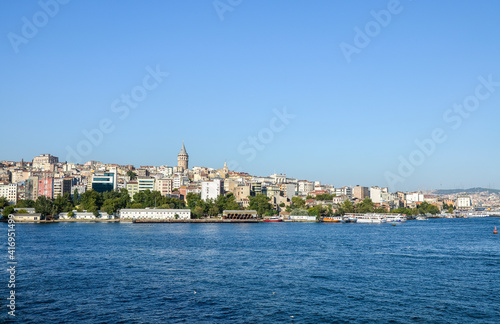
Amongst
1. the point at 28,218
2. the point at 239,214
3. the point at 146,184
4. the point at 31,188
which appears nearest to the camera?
the point at 28,218

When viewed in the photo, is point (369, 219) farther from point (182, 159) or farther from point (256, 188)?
point (182, 159)

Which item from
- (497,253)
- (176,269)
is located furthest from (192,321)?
(497,253)

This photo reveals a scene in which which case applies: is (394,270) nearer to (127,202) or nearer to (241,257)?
(241,257)

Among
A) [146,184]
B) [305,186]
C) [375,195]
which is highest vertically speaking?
[305,186]

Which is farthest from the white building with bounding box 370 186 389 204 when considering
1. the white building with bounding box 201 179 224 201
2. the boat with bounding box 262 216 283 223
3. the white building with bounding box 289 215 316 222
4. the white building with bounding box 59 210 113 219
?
the white building with bounding box 59 210 113 219

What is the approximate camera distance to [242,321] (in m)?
10.5

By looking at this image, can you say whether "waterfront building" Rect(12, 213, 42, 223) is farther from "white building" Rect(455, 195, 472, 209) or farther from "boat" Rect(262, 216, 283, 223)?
"white building" Rect(455, 195, 472, 209)

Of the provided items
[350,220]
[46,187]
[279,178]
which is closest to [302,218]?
[350,220]

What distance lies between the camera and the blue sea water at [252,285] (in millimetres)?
10969

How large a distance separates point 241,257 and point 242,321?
9.43 meters

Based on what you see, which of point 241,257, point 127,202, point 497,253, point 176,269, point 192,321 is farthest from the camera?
point 127,202

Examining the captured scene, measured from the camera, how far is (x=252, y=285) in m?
14.0

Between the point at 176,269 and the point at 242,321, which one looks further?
the point at 176,269

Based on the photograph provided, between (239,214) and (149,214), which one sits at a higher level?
(149,214)
